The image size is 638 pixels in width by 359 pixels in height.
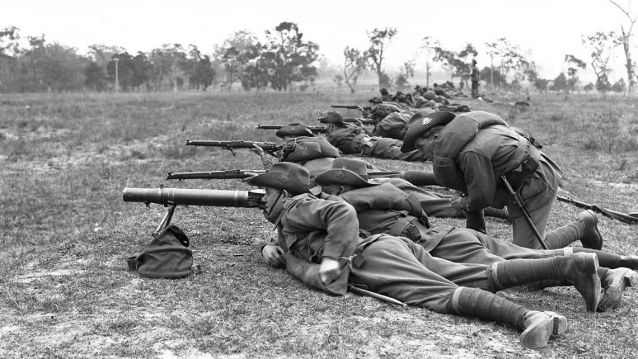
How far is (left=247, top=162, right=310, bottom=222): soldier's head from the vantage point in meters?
5.04

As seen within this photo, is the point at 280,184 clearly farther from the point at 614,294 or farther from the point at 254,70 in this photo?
the point at 254,70

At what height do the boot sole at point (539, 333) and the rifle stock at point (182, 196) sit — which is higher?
the rifle stock at point (182, 196)

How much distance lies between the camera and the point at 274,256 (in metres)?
5.23

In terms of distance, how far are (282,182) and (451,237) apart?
A: 4.49 feet

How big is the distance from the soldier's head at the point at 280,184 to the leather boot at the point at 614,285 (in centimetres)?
221

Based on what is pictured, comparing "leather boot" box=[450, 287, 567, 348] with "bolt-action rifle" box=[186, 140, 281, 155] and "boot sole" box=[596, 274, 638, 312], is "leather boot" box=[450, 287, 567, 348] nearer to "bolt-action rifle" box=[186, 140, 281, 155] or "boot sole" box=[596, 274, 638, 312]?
"boot sole" box=[596, 274, 638, 312]

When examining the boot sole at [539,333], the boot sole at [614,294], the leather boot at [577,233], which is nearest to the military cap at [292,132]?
the leather boot at [577,233]

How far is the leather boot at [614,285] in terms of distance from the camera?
4184mm

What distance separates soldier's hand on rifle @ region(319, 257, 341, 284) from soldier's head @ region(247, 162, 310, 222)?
2.36 feet

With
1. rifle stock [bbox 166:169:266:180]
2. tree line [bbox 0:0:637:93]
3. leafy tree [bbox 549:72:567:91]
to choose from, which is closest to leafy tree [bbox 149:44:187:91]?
tree line [bbox 0:0:637:93]

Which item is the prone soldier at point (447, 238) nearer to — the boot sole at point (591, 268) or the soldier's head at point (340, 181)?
the soldier's head at point (340, 181)

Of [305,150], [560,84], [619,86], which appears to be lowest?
[305,150]

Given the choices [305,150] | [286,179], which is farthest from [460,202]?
[305,150]

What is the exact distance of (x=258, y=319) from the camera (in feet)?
13.2
